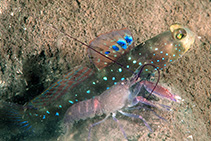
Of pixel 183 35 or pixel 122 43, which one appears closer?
pixel 183 35

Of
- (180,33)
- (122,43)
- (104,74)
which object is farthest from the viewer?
(122,43)

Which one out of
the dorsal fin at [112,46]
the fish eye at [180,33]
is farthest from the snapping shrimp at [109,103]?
the fish eye at [180,33]

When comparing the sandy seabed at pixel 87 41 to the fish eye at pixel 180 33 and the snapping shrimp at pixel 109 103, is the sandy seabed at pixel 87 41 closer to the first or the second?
the snapping shrimp at pixel 109 103

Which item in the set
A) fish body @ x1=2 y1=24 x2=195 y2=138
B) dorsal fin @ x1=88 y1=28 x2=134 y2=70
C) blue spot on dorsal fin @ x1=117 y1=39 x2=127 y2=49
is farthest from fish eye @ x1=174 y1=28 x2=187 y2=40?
blue spot on dorsal fin @ x1=117 y1=39 x2=127 y2=49

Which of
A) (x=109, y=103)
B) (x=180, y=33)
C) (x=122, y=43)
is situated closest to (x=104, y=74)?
(x=109, y=103)

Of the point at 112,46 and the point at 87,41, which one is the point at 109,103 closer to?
the point at 112,46

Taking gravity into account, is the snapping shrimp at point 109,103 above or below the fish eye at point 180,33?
below

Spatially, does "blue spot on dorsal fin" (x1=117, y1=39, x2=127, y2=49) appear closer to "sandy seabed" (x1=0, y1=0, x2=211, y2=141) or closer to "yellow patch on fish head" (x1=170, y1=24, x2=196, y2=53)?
"sandy seabed" (x1=0, y1=0, x2=211, y2=141)
